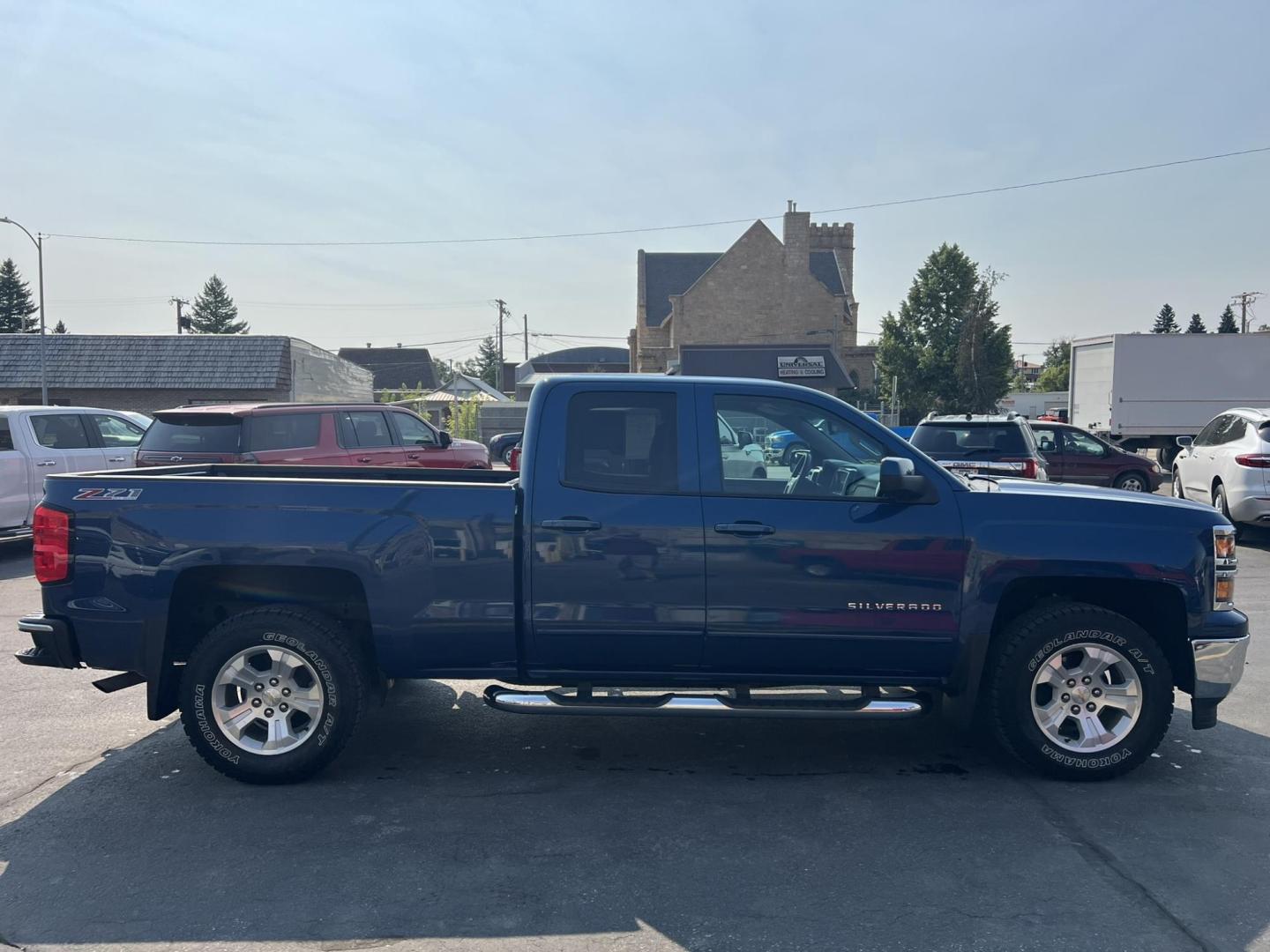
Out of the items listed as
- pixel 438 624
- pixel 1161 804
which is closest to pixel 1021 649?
pixel 1161 804

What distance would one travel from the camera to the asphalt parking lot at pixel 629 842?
345cm

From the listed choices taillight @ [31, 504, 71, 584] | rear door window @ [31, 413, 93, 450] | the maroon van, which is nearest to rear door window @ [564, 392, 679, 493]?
taillight @ [31, 504, 71, 584]

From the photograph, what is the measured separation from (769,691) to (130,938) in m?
3.37

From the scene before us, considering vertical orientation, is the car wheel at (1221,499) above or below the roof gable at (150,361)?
below

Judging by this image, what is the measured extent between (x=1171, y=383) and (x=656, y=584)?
2333cm

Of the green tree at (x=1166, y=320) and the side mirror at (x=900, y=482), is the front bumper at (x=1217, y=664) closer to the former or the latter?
the side mirror at (x=900, y=482)

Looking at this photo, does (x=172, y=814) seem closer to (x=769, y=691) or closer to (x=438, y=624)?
(x=438, y=624)

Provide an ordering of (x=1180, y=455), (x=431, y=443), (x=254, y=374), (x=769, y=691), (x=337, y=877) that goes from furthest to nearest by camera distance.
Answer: (x=254, y=374)
(x=1180, y=455)
(x=431, y=443)
(x=769, y=691)
(x=337, y=877)

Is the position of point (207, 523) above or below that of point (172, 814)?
above

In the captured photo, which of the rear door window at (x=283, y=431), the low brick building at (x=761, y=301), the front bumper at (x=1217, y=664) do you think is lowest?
the front bumper at (x=1217, y=664)

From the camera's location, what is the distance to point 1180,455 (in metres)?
14.7

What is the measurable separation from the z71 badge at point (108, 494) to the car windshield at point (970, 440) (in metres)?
9.50

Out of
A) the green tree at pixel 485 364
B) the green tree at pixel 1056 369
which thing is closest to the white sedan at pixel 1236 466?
the green tree at pixel 1056 369

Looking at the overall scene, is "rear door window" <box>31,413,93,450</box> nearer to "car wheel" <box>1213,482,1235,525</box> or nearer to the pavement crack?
the pavement crack
